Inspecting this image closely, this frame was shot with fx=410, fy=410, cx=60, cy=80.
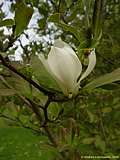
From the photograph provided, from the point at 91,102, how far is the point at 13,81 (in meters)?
1.24

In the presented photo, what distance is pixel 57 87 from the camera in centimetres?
54

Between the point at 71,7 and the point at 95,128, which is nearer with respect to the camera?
the point at 71,7

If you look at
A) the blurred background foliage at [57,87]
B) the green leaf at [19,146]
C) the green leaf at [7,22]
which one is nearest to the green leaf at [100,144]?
the blurred background foliage at [57,87]

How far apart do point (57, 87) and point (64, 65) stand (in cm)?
6

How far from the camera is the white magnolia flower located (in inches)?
19.3

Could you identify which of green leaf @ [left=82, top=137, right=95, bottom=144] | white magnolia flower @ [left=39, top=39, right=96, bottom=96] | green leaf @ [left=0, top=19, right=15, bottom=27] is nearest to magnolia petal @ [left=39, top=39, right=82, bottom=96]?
white magnolia flower @ [left=39, top=39, right=96, bottom=96]

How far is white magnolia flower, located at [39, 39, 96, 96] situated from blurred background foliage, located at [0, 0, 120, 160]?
1.2 inches

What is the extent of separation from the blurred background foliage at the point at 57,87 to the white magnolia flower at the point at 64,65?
29 millimetres

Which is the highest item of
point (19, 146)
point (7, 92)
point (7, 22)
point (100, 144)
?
point (7, 22)

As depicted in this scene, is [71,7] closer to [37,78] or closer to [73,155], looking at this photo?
[73,155]

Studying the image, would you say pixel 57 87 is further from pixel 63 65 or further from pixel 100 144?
pixel 100 144

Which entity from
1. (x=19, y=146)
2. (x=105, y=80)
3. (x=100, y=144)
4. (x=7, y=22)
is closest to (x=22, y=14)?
(x=7, y=22)

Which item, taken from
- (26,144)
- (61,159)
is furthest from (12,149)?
(61,159)

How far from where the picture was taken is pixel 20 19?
571 mm
